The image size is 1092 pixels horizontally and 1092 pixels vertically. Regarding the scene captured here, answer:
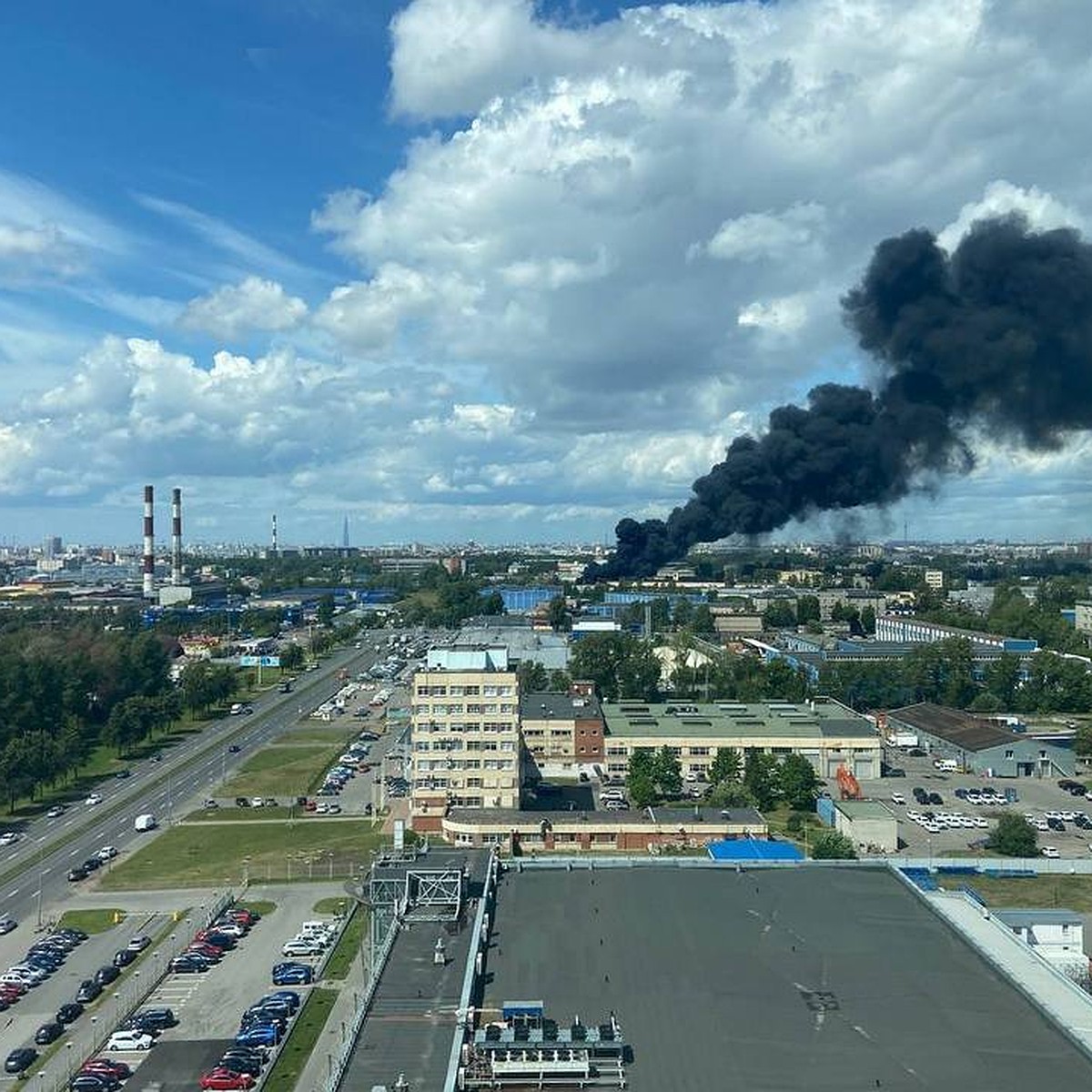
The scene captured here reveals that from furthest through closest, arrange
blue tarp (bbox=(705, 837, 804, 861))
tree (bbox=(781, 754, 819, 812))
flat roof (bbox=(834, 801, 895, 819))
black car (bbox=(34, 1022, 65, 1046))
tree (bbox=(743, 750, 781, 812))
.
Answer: tree (bbox=(743, 750, 781, 812)), tree (bbox=(781, 754, 819, 812)), flat roof (bbox=(834, 801, 895, 819)), blue tarp (bbox=(705, 837, 804, 861)), black car (bbox=(34, 1022, 65, 1046))

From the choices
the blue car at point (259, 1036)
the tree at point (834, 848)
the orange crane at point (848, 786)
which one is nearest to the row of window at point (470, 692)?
the tree at point (834, 848)

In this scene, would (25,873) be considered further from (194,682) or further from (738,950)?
(194,682)

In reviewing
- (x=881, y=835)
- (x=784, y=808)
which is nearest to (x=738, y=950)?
(x=881, y=835)

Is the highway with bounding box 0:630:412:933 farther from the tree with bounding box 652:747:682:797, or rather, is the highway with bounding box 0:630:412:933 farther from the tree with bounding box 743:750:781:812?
the tree with bounding box 743:750:781:812

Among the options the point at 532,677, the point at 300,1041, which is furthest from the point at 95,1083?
the point at 532,677

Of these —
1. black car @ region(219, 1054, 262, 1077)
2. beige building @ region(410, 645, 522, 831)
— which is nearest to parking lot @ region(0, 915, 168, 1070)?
black car @ region(219, 1054, 262, 1077)

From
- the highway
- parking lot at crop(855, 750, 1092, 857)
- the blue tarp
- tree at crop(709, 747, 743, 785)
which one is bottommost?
parking lot at crop(855, 750, 1092, 857)

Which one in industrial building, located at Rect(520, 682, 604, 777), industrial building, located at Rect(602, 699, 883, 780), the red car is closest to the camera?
the red car
